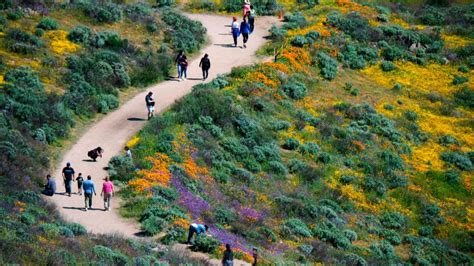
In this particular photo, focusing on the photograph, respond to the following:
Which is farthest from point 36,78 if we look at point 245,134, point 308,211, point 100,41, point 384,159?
point 384,159

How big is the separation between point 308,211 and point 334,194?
3.86 m

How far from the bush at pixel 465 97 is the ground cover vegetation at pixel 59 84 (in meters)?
16.6

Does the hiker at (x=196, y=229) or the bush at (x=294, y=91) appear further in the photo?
the bush at (x=294, y=91)

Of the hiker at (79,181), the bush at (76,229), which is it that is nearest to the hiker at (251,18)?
the hiker at (79,181)

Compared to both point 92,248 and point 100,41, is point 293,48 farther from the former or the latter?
point 92,248

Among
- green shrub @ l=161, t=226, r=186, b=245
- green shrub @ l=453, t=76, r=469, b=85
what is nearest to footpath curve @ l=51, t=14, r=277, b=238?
green shrub @ l=161, t=226, r=186, b=245

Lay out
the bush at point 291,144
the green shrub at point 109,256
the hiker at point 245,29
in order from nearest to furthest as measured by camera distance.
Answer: the green shrub at point 109,256 < the bush at point 291,144 < the hiker at point 245,29

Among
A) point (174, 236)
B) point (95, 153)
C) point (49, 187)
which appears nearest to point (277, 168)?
point (95, 153)

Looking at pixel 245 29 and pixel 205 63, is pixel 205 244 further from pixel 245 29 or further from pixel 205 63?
pixel 245 29

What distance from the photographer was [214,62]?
2224 inches

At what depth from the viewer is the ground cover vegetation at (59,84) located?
105ft

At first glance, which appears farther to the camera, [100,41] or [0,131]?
[100,41]

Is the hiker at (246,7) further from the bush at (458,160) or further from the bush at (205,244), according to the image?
the bush at (205,244)

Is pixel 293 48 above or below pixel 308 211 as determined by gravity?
above
